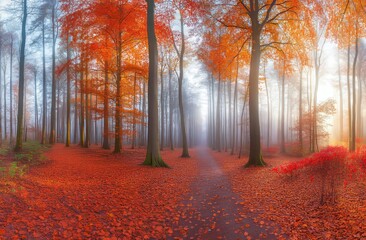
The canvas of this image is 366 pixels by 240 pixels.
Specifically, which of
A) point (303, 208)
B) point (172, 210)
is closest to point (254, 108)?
point (303, 208)

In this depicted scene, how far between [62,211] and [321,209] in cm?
600

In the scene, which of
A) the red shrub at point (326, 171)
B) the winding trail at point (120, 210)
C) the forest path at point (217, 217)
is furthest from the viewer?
the red shrub at point (326, 171)

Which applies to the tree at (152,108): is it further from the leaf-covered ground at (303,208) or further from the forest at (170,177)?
the leaf-covered ground at (303,208)

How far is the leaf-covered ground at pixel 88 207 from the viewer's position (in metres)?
4.55

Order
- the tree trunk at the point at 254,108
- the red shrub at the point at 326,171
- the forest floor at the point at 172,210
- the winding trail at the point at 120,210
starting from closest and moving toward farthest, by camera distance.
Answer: the forest floor at the point at 172,210, the winding trail at the point at 120,210, the red shrub at the point at 326,171, the tree trunk at the point at 254,108

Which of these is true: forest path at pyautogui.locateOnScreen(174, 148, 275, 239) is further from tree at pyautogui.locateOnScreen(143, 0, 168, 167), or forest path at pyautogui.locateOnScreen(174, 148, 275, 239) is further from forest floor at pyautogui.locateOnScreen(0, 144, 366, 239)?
tree at pyautogui.locateOnScreen(143, 0, 168, 167)

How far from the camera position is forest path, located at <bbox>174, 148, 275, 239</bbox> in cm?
476

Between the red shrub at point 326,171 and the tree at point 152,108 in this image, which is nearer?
the red shrub at point 326,171

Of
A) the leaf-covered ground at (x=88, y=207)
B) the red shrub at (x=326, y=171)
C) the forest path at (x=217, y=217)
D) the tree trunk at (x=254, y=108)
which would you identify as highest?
the tree trunk at (x=254, y=108)

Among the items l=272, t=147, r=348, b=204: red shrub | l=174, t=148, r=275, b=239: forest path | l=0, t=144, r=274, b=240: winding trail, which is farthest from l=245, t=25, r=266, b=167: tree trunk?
l=174, t=148, r=275, b=239: forest path

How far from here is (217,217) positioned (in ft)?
18.3

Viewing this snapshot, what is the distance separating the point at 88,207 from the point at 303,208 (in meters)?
5.31

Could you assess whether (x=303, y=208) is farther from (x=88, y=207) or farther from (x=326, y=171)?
(x=88, y=207)

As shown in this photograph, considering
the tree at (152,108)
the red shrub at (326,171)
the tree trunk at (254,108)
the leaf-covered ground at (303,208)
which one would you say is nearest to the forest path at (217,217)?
the leaf-covered ground at (303,208)
